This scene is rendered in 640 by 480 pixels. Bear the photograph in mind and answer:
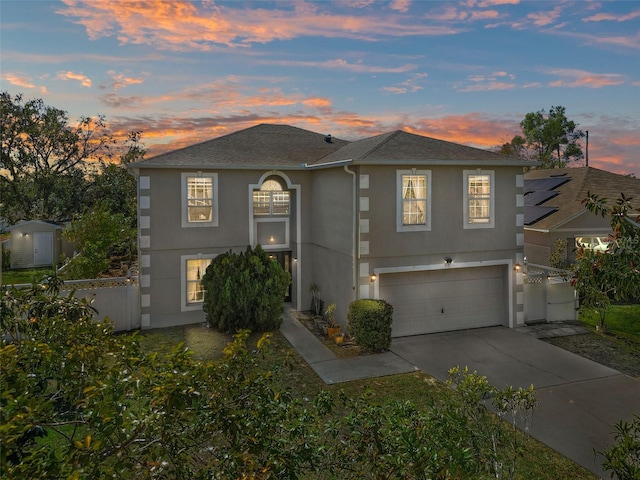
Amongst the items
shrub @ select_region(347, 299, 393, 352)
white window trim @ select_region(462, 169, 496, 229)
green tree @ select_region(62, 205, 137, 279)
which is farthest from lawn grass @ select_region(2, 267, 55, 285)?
white window trim @ select_region(462, 169, 496, 229)

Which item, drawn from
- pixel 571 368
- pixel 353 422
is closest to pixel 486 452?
pixel 353 422

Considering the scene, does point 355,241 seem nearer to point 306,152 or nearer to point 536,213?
point 306,152

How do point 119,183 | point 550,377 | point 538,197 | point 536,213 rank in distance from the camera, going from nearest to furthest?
point 550,377 < point 536,213 < point 538,197 < point 119,183

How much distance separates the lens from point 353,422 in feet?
10.7

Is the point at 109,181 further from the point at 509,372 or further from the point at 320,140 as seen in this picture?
the point at 509,372

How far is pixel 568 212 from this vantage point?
1933 cm

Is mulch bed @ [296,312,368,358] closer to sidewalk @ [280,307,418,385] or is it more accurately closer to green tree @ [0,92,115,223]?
sidewalk @ [280,307,418,385]

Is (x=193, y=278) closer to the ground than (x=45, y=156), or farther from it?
closer to the ground

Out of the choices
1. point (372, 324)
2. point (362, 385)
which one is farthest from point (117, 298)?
point (362, 385)

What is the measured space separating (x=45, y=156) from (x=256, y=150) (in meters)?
23.8

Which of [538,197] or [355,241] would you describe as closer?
[355,241]

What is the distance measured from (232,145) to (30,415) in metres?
14.7

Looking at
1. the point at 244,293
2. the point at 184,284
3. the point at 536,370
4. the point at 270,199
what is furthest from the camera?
the point at 270,199

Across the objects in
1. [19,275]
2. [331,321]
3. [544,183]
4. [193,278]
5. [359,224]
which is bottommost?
[331,321]
